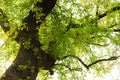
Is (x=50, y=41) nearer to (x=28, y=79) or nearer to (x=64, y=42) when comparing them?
(x=64, y=42)

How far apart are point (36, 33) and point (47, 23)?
1506 mm

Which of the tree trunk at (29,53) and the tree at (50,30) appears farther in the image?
the tree at (50,30)

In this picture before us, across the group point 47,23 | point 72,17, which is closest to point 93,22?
point 72,17

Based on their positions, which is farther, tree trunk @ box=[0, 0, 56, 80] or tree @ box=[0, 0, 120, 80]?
tree @ box=[0, 0, 120, 80]

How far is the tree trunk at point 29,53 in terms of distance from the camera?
1198 cm

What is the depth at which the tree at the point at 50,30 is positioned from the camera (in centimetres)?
1245

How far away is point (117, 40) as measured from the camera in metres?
15.0

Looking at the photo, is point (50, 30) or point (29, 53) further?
point (50, 30)

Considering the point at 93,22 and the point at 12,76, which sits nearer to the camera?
the point at 12,76

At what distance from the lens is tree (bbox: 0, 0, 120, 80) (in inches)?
490

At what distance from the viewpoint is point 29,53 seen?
12.5m

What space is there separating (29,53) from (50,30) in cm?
168

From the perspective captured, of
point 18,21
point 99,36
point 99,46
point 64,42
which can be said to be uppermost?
point 18,21

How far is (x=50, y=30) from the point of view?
13617mm
